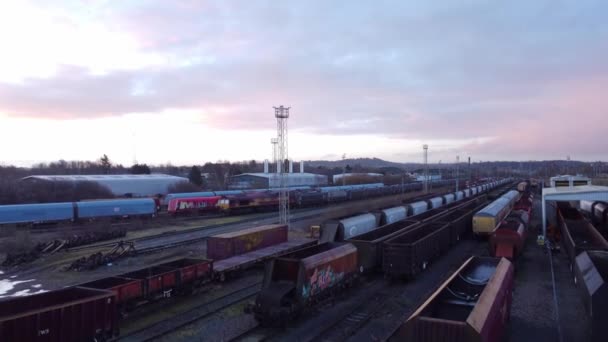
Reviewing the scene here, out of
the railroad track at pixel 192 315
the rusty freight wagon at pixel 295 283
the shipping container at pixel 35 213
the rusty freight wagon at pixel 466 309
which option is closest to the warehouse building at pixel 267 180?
the shipping container at pixel 35 213

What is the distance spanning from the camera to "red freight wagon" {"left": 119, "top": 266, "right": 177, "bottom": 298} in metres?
17.2

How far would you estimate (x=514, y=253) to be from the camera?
25.5 m

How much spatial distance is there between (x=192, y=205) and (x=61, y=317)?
42705mm

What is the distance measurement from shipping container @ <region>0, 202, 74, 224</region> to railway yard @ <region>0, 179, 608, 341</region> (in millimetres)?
15380

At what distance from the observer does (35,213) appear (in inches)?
1750

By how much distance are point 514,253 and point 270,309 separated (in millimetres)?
17417

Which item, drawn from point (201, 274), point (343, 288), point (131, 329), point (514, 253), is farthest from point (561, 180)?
point (131, 329)

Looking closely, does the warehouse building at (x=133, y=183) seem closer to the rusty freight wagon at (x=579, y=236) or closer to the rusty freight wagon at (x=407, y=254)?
the rusty freight wagon at (x=407, y=254)

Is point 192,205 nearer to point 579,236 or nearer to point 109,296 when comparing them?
point 109,296

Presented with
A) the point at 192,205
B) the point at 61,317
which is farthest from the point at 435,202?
the point at 61,317

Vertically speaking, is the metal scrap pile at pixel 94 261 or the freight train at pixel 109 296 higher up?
the freight train at pixel 109 296

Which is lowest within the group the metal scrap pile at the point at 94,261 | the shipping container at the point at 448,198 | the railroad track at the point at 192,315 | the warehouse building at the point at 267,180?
the railroad track at the point at 192,315

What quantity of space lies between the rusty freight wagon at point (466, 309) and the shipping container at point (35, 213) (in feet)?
144

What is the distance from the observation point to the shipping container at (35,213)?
43.3 metres
